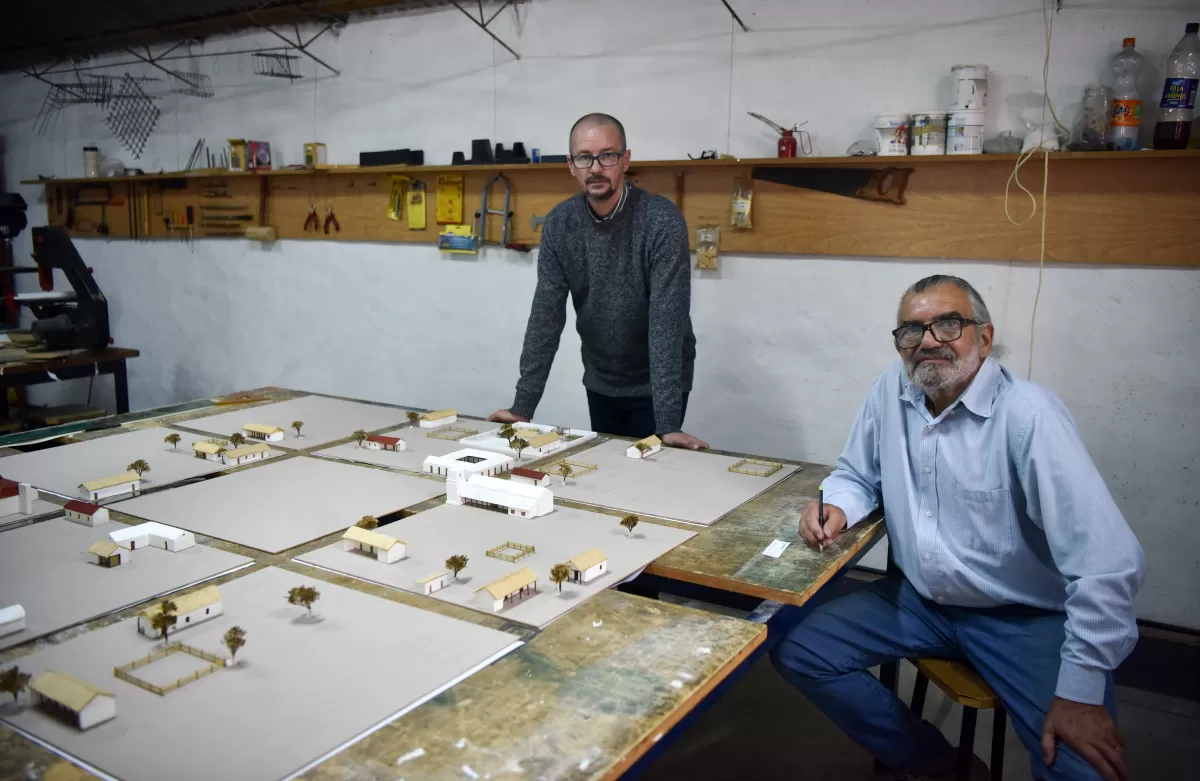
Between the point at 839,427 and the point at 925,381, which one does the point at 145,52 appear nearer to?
the point at 839,427

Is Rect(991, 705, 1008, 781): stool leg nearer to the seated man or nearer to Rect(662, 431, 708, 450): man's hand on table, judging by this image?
the seated man

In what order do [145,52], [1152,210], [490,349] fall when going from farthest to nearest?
1. [145,52]
2. [490,349]
3. [1152,210]

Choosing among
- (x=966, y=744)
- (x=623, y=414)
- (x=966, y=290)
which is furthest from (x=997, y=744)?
(x=623, y=414)

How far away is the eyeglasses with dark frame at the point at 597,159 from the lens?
8.14 feet

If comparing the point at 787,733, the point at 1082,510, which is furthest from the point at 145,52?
the point at 1082,510

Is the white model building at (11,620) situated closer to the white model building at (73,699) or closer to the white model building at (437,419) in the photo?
the white model building at (73,699)

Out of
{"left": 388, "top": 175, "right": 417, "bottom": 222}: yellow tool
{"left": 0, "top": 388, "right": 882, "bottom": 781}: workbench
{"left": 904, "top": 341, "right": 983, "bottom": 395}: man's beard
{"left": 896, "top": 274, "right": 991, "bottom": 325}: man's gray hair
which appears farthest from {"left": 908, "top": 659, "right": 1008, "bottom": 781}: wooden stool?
{"left": 388, "top": 175, "right": 417, "bottom": 222}: yellow tool

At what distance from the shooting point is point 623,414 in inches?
116

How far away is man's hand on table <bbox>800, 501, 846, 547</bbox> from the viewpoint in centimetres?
174

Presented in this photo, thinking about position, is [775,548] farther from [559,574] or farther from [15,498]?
[15,498]

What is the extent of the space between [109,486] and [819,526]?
5.07ft

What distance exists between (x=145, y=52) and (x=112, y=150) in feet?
2.20

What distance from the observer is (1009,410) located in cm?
174

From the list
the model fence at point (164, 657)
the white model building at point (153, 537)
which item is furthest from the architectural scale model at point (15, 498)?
the model fence at point (164, 657)
